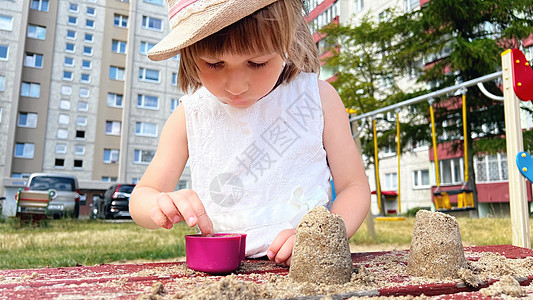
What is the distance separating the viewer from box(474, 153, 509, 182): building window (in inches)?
540

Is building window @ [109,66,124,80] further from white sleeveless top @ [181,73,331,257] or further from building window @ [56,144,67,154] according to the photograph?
white sleeveless top @ [181,73,331,257]

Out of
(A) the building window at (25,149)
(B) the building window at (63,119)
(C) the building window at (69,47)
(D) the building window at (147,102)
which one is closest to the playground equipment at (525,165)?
(C) the building window at (69,47)

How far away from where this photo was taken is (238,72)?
86 centimetres

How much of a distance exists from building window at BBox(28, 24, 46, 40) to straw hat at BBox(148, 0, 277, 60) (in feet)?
51.1

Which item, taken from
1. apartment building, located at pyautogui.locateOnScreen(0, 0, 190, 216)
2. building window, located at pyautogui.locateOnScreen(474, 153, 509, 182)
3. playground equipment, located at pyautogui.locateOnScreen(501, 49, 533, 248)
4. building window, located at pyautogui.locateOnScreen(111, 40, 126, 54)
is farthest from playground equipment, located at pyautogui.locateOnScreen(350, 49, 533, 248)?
building window, located at pyautogui.locateOnScreen(111, 40, 126, 54)

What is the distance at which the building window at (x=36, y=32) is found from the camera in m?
14.4

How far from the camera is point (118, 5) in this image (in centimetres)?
382

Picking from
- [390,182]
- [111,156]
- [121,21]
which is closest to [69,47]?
[121,21]

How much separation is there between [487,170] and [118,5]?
14.1 m

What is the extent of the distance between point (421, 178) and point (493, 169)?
3.03 m

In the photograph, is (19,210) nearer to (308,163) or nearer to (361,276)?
(308,163)

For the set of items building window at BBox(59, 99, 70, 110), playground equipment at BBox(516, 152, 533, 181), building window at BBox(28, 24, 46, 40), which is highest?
building window at BBox(28, 24, 46, 40)

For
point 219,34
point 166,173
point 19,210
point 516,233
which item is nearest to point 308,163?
point 166,173

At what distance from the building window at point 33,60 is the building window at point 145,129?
5.05 m
